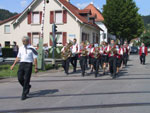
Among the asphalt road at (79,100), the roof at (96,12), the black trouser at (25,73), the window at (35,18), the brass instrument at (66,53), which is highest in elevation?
the roof at (96,12)

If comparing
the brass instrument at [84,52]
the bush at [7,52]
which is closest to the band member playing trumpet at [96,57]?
the brass instrument at [84,52]

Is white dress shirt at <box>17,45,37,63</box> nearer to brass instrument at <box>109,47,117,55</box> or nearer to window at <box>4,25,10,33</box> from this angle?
brass instrument at <box>109,47,117,55</box>

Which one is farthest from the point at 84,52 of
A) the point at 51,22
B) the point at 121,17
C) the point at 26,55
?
the point at 121,17

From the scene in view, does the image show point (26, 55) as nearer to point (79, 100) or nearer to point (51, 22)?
point (79, 100)

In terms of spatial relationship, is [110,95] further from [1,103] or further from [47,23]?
[47,23]

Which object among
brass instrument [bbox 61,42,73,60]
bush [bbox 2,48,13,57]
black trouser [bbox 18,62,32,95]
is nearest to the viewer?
black trouser [bbox 18,62,32,95]

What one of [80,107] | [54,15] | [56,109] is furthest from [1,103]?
[54,15]

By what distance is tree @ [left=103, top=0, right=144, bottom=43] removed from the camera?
44562 mm

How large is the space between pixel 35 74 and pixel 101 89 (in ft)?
18.8

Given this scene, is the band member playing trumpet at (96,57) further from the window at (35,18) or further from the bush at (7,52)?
the window at (35,18)

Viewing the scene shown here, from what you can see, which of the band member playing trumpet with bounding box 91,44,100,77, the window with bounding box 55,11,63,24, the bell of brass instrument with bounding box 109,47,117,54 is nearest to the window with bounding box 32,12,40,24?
the window with bounding box 55,11,63,24

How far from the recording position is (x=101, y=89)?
359 inches

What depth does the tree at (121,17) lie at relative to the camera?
4456cm

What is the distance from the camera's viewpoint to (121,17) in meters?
44.4
